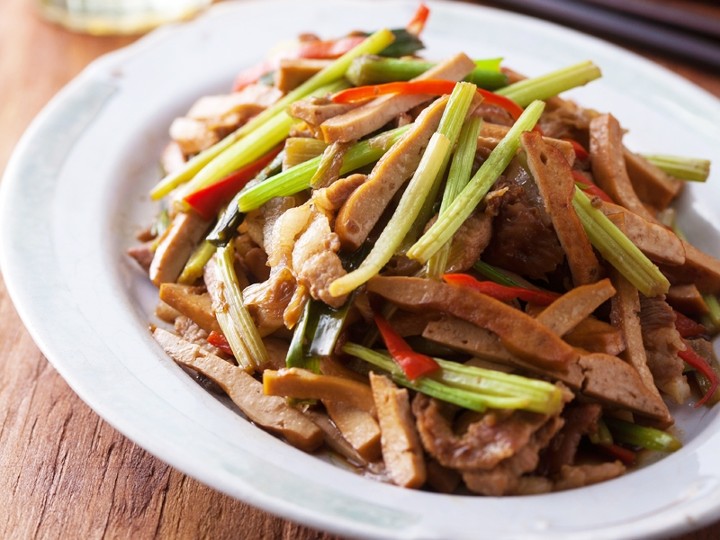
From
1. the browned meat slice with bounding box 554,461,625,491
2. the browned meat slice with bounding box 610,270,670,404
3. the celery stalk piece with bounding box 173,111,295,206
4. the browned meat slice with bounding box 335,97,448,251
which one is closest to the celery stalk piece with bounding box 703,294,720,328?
the browned meat slice with bounding box 610,270,670,404

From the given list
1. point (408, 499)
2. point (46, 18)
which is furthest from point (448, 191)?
point (46, 18)

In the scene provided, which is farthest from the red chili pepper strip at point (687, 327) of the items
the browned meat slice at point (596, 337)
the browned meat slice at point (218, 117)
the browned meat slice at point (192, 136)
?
the browned meat slice at point (192, 136)

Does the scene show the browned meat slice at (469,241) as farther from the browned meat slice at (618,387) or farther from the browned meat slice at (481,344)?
the browned meat slice at (618,387)

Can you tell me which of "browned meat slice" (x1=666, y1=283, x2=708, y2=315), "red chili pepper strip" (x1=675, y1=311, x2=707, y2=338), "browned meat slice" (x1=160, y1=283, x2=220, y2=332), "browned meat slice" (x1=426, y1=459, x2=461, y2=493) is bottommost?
"browned meat slice" (x1=160, y1=283, x2=220, y2=332)

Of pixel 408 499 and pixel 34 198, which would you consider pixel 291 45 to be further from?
pixel 408 499

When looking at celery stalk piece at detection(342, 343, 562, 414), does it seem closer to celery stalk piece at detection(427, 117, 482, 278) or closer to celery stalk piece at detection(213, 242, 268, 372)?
celery stalk piece at detection(427, 117, 482, 278)

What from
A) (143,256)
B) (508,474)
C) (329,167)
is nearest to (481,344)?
(508,474)

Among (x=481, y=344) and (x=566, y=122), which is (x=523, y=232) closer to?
(x=481, y=344)
